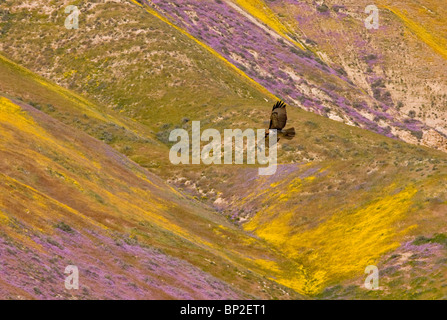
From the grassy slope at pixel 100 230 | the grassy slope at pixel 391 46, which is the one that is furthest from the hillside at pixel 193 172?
the grassy slope at pixel 391 46

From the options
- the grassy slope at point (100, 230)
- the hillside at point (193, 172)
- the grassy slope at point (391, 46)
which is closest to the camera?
the grassy slope at point (100, 230)

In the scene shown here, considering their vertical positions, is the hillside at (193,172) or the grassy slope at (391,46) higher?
the grassy slope at (391,46)

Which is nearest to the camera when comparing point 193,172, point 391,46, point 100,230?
point 100,230

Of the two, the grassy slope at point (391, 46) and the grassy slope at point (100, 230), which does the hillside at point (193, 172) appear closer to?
the grassy slope at point (100, 230)

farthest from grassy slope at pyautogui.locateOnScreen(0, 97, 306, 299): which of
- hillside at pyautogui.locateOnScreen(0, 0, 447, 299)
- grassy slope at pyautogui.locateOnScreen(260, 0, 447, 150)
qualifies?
grassy slope at pyautogui.locateOnScreen(260, 0, 447, 150)

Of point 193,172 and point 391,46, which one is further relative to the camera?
point 391,46

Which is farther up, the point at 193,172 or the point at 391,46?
the point at 391,46

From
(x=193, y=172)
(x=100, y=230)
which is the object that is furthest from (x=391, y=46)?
(x=100, y=230)

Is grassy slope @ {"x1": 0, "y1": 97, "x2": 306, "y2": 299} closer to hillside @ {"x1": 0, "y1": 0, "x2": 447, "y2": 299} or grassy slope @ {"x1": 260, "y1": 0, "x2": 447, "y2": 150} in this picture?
hillside @ {"x1": 0, "y1": 0, "x2": 447, "y2": 299}

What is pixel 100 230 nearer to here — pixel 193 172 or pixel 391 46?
pixel 193 172

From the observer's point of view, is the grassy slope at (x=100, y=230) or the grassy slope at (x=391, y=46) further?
the grassy slope at (x=391, y=46)

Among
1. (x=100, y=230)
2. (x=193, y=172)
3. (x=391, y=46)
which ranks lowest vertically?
(x=100, y=230)
